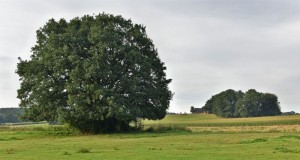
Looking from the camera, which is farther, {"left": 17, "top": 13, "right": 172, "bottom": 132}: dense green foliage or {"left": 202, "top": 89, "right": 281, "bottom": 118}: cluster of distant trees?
{"left": 202, "top": 89, "right": 281, "bottom": 118}: cluster of distant trees

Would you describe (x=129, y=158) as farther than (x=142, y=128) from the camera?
No

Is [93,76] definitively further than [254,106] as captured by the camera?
No

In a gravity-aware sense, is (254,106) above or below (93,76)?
above

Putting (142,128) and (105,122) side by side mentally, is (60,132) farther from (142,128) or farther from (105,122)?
(142,128)

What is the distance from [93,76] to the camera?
64.7 metres

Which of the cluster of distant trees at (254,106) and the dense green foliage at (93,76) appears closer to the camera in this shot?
the dense green foliage at (93,76)

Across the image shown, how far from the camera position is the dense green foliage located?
63.7m

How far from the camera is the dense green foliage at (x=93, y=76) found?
2509 inches

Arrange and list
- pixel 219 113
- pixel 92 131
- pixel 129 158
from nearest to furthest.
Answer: pixel 129 158 < pixel 92 131 < pixel 219 113

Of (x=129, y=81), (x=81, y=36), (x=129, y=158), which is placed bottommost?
(x=129, y=158)

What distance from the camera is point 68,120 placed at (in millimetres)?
68000

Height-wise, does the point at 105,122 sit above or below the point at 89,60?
below

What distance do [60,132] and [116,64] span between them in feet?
47.5

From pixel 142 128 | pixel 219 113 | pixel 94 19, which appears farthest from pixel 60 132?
pixel 219 113
